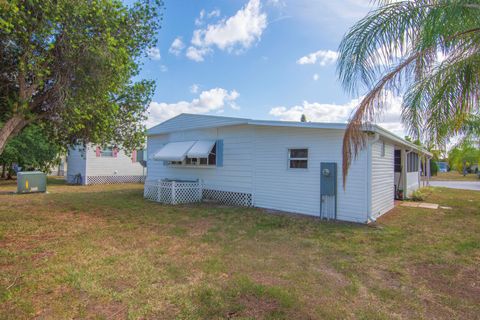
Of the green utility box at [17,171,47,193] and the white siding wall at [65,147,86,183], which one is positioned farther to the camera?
the white siding wall at [65,147,86,183]

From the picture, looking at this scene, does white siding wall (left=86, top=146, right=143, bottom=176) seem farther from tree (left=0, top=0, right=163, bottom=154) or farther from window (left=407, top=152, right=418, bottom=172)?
window (left=407, top=152, right=418, bottom=172)

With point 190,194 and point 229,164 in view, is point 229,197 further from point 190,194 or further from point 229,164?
point 190,194

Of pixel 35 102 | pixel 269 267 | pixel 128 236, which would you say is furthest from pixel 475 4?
pixel 35 102

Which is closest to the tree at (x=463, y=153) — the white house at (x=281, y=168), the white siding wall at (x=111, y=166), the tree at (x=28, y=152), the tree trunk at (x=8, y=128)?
the white house at (x=281, y=168)

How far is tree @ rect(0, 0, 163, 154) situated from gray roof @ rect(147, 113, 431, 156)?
453cm

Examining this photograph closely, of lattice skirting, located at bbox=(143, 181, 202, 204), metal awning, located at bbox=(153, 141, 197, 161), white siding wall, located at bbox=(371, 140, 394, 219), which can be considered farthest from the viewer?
metal awning, located at bbox=(153, 141, 197, 161)

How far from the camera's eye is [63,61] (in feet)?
18.6

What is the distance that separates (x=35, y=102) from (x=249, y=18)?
257 inches

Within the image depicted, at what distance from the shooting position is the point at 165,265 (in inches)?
178

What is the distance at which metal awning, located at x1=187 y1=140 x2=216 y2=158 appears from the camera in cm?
1071

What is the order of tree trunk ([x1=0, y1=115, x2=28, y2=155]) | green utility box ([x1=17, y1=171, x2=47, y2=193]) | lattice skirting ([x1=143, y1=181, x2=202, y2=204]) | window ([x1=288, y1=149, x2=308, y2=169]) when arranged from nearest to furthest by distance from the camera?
tree trunk ([x1=0, y1=115, x2=28, y2=155]) → window ([x1=288, y1=149, x2=308, y2=169]) → lattice skirting ([x1=143, y1=181, x2=202, y2=204]) → green utility box ([x1=17, y1=171, x2=47, y2=193])

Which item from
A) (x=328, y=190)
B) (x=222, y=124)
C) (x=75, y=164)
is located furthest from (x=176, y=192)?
(x=75, y=164)

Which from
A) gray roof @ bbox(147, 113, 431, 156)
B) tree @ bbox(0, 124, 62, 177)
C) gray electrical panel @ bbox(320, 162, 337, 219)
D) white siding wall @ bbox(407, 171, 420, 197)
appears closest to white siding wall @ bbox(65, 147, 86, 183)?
tree @ bbox(0, 124, 62, 177)

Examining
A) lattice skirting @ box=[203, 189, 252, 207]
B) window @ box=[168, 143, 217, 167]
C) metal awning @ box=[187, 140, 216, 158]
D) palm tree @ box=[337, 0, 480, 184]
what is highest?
palm tree @ box=[337, 0, 480, 184]
